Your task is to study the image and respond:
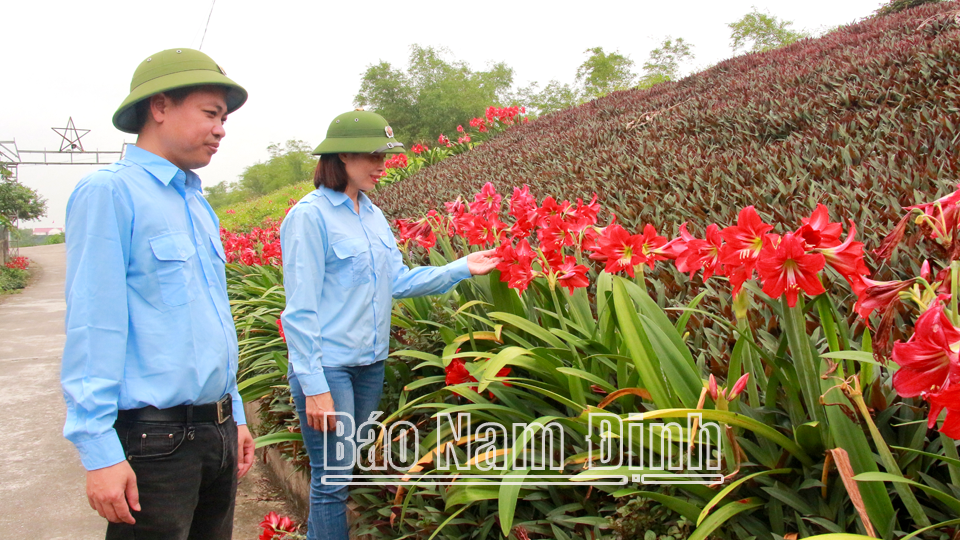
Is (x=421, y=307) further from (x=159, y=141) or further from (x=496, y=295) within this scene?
(x=159, y=141)

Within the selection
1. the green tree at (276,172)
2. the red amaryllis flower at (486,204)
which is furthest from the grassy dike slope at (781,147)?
the green tree at (276,172)

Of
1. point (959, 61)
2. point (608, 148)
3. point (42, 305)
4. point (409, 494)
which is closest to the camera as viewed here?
point (409, 494)

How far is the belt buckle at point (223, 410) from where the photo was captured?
5.74 ft

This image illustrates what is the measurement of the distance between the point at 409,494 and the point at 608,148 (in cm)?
467

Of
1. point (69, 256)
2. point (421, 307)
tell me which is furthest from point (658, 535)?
point (421, 307)

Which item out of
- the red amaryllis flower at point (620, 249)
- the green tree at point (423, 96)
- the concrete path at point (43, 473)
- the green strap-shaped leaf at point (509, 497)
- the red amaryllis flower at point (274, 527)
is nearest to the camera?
the green strap-shaped leaf at point (509, 497)

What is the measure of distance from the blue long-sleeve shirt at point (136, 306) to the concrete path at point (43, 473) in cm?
205

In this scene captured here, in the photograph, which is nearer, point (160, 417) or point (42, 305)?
point (160, 417)

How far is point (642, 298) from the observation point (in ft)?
6.91

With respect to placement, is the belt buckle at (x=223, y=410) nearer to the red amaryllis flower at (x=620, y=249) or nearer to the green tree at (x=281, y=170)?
the red amaryllis flower at (x=620, y=249)

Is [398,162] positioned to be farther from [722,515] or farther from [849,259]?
[849,259]

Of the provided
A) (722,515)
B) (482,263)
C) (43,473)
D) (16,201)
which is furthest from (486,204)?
(16,201)

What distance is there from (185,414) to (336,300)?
86cm

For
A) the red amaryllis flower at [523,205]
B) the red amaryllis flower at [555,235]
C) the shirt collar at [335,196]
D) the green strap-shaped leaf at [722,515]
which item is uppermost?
the shirt collar at [335,196]
